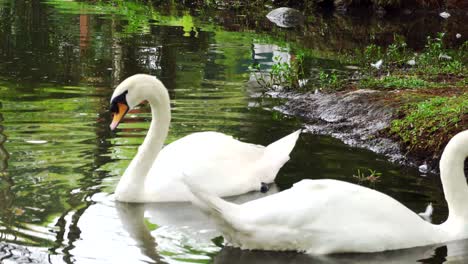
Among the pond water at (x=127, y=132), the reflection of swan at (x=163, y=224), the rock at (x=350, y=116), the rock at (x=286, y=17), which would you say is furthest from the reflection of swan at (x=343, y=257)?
the rock at (x=286, y=17)

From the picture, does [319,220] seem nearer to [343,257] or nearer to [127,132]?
[343,257]

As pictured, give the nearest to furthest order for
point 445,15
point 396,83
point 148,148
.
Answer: point 148,148 < point 396,83 < point 445,15

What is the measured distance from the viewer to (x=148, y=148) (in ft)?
27.5

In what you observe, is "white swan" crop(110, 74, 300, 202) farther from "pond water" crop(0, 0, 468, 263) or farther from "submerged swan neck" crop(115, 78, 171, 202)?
"pond water" crop(0, 0, 468, 263)

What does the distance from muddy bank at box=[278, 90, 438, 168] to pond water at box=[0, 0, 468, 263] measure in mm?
246

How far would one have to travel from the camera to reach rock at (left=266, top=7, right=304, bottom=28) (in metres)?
23.6

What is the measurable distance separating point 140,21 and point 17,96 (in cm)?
1022

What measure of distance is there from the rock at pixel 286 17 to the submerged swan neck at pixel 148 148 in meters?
15.2

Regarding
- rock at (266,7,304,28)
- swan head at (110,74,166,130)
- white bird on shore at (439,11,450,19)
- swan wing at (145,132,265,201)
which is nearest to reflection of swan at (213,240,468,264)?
swan wing at (145,132,265,201)

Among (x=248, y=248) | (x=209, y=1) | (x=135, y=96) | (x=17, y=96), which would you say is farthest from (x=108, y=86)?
(x=209, y=1)

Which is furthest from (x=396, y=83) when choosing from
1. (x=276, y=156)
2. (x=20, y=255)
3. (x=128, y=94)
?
(x=20, y=255)

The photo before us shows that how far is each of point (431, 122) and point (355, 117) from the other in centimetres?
145

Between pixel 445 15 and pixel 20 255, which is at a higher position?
pixel 445 15

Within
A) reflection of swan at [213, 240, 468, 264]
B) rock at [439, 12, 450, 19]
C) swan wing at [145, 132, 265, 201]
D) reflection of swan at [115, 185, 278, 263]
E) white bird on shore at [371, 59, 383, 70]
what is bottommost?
reflection of swan at [115, 185, 278, 263]
